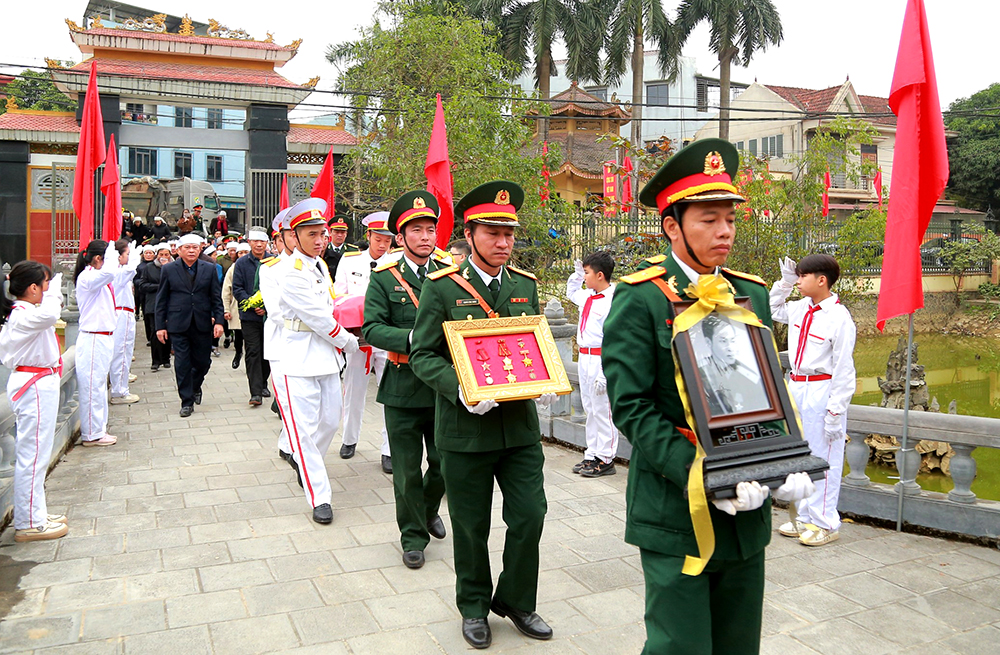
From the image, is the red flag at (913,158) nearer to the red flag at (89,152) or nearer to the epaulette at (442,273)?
the epaulette at (442,273)

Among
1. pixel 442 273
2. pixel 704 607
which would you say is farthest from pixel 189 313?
A: pixel 704 607

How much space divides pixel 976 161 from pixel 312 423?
129 feet

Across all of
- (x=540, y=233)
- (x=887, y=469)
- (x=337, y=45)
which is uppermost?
(x=337, y=45)

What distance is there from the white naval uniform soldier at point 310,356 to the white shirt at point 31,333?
145 centimetres

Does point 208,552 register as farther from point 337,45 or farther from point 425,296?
point 337,45

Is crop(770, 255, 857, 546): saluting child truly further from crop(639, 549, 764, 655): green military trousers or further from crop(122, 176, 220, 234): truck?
crop(122, 176, 220, 234): truck

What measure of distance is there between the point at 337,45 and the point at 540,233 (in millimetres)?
19083

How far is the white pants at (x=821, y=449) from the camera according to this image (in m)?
5.12

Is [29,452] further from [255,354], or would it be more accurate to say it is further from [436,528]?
[255,354]

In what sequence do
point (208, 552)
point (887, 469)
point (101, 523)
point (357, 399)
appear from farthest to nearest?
point (887, 469), point (357, 399), point (101, 523), point (208, 552)

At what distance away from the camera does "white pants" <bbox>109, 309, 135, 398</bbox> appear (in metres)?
9.41

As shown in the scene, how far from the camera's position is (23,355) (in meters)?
5.08

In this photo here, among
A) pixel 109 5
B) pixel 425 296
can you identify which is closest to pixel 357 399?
pixel 425 296

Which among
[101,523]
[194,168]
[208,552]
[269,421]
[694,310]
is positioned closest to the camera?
[694,310]
